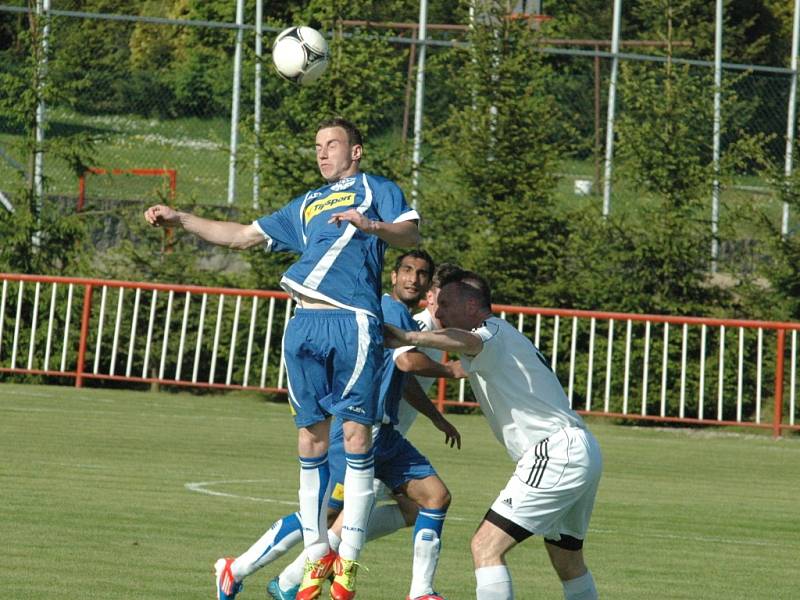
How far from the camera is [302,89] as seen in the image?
20.0 meters

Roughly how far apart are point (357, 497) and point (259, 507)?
3.19 metres

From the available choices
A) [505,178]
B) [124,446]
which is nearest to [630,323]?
[505,178]

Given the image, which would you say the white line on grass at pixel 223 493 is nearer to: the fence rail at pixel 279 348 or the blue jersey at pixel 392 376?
the blue jersey at pixel 392 376

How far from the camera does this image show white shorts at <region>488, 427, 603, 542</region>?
631 centimetres

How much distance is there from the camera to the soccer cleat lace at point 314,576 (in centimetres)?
661

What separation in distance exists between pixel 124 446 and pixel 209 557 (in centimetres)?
539

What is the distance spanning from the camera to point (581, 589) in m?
6.46

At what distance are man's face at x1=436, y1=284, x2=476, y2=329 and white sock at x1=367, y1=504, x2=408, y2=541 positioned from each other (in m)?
1.49

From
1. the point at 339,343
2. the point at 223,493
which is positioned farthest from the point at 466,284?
the point at 223,493

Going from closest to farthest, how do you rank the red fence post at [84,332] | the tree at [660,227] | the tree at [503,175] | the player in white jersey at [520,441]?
the player in white jersey at [520,441] → the red fence post at [84,332] → the tree at [660,227] → the tree at [503,175]

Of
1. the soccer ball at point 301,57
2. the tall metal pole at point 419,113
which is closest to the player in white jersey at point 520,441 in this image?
the soccer ball at point 301,57

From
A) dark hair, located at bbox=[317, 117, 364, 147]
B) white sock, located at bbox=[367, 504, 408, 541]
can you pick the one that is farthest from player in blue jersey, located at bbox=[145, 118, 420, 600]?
white sock, located at bbox=[367, 504, 408, 541]

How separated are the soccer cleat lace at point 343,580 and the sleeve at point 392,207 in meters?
1.62

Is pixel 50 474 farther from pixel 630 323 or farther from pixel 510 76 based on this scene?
pixel 510 76
